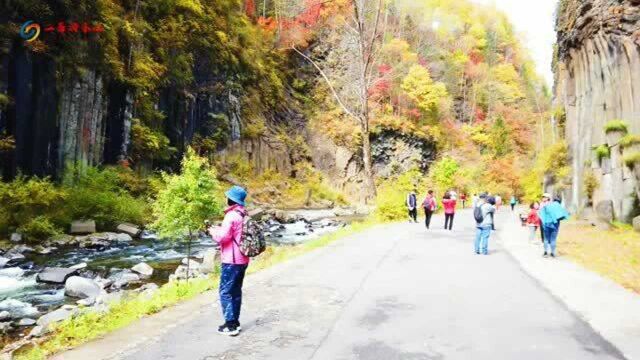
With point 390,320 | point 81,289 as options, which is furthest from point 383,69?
point 390,320

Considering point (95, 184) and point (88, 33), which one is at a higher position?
point (88, 33)

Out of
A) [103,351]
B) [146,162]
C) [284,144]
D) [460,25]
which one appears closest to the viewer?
[103,351]

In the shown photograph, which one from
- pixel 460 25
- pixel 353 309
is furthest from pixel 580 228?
pixel 460 25

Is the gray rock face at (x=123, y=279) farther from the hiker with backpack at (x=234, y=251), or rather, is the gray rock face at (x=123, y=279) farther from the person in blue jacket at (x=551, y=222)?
the person in blue jacket at (x=551, y=222)

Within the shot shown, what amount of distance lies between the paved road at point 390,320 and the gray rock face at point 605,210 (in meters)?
14.0

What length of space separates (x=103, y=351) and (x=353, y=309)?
332 centimetres

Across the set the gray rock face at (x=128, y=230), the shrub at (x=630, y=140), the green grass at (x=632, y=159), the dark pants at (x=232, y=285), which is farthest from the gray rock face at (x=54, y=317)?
the shrub at (x=630, y=140)

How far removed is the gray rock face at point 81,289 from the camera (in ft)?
40.2

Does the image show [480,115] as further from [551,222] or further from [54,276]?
[54,276]

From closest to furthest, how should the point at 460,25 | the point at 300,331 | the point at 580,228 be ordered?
the point at 300,331, the point at 580,228, the point at 460,25

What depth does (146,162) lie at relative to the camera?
3681 cm

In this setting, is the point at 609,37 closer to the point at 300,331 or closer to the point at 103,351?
the point at 300,331

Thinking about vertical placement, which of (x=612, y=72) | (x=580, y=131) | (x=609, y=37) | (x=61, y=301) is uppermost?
(x=609, y=37)

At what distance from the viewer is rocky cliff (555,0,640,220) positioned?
22078mm
